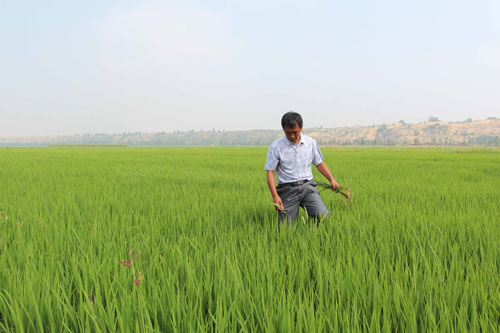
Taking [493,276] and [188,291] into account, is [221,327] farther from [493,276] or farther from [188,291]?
[493,276]

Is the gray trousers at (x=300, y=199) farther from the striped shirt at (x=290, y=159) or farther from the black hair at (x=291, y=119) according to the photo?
the black hair at (x=291, y=119)

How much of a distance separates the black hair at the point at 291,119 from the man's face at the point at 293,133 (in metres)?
0.03

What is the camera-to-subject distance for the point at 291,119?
8.27ft

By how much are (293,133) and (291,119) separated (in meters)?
0.13

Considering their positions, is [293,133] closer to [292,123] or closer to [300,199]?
[292,123]

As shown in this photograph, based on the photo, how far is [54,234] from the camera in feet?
7.49

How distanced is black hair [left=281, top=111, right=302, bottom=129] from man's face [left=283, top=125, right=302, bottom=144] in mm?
32

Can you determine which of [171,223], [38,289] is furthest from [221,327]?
[171,223]

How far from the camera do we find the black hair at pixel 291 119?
252 cm

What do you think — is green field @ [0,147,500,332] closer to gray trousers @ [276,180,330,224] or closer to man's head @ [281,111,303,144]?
gray trousers @ [276,180,330,224]

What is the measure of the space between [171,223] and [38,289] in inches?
54.8

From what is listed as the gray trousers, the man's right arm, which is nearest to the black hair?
the man's right arm

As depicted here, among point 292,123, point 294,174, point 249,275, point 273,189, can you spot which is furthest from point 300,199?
Answer: point 249,275

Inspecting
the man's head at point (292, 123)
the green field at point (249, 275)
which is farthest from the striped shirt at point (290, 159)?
the green field at point (249, 275)
